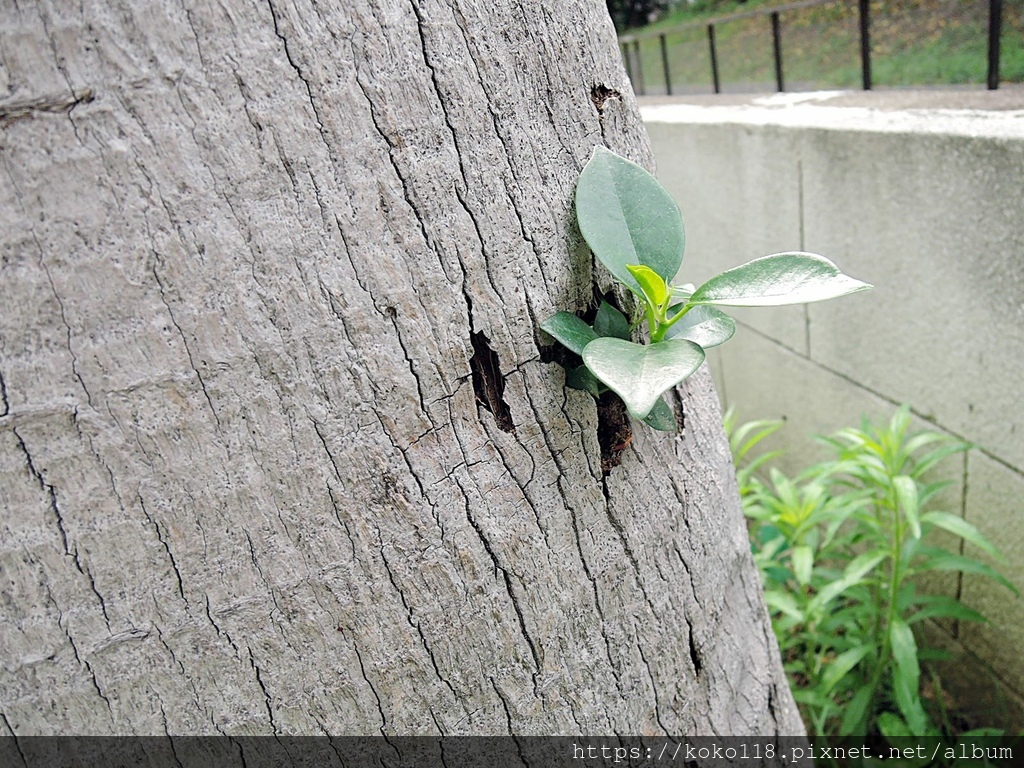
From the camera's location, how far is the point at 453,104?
0.68 metres

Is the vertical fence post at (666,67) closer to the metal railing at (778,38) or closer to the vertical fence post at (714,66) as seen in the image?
the metal railing at (778,38)

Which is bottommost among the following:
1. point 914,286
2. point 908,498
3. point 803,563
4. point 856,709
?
point 856,709

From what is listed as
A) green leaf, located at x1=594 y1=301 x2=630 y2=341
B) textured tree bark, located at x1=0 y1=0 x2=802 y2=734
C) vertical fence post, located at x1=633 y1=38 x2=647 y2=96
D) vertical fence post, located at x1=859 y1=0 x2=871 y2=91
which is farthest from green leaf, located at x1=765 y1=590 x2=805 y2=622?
vertical fence post, located at x1=633 y1=38 x2=647 y2=96

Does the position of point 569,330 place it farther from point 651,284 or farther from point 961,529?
point 961,529

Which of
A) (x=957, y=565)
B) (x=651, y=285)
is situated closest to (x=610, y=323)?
(x=651, y=285)

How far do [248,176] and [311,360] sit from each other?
15 centimetres

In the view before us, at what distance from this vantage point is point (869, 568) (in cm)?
211

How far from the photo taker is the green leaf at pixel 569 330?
0.74 metres

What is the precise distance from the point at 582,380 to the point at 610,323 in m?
0.06

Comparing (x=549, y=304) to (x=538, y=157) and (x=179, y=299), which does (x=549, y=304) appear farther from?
(x=179, y=299)

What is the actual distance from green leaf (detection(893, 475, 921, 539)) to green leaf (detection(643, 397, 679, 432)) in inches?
51.0

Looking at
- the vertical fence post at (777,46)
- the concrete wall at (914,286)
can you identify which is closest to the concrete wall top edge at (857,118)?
the concrete wall at (914,286)

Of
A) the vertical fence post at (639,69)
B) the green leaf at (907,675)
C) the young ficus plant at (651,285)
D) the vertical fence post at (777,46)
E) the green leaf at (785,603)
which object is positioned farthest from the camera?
the vertical fence post at (639,69)

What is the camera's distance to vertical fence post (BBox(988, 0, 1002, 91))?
2.49 meters
